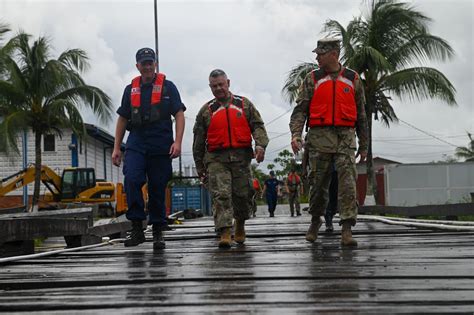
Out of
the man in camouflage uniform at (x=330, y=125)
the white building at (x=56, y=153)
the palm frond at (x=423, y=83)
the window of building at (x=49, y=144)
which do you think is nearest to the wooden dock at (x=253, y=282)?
the man in camouflage uniform at (x=330, y=125)

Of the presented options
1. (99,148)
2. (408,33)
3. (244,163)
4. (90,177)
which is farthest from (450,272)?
(99,148)

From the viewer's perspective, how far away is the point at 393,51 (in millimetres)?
27234

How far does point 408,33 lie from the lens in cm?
2694

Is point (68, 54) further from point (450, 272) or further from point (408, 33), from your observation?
point (450, 272)

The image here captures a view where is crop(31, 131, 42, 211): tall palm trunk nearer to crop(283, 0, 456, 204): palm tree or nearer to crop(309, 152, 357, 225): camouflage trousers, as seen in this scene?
crop(283, 0, 456, 204): palm tree

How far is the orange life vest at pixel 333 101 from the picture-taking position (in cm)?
698

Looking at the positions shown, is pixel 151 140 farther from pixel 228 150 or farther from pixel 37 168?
pixel 37 168

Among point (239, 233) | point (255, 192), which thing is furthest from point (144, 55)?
point (239, 233)

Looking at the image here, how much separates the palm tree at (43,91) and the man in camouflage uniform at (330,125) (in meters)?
25.6

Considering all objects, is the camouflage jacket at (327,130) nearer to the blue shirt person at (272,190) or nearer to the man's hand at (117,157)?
the man's hand at (117,157)

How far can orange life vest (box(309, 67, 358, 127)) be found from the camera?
275 inches

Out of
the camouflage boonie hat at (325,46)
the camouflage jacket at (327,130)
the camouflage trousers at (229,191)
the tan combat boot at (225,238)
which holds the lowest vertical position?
the tan combat boot at (225,238)

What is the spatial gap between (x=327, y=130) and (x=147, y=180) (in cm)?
184

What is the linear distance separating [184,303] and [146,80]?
4.34 m
